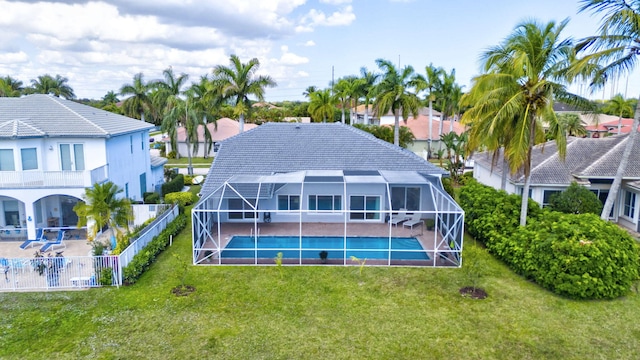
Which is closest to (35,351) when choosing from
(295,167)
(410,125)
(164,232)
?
(164,232)

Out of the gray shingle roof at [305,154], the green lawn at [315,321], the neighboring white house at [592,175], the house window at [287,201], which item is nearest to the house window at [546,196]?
the neighboring white house at [592,175]

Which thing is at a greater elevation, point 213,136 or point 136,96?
point 136,96

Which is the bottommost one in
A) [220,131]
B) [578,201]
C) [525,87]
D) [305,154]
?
[578,201]

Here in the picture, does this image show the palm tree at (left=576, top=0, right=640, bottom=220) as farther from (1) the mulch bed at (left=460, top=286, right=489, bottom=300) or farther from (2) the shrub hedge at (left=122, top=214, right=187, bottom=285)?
(2) the shrub hedge at (left=122, top=214, right=187, bottom=285)

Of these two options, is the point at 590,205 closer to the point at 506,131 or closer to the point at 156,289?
the point at 506,131

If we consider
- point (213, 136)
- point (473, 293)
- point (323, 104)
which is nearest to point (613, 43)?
point (473, 293)

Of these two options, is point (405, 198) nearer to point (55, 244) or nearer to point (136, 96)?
point (55, 244)

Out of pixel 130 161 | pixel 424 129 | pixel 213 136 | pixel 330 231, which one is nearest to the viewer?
pixel 330 231

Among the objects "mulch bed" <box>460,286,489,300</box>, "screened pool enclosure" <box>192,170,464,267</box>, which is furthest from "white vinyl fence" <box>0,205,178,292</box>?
"mulch bed" <box>460,286,489,300</box>
